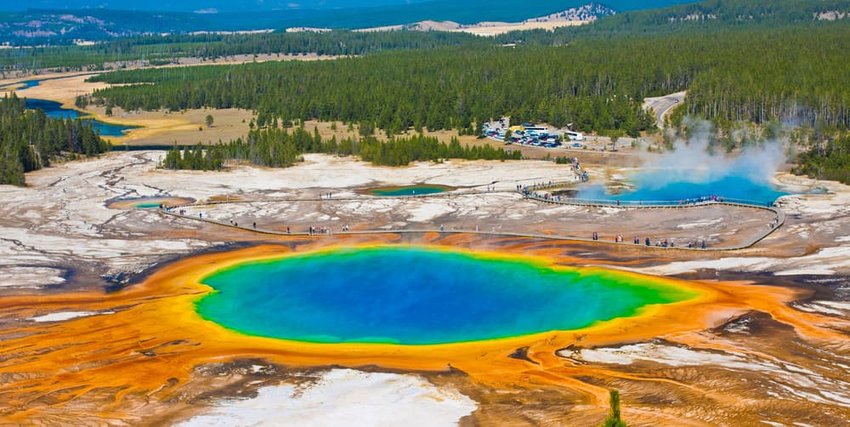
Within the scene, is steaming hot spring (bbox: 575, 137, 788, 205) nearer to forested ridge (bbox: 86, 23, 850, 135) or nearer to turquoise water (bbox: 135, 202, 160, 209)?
forested ridge (bbox: 86, 23, 850, 135)

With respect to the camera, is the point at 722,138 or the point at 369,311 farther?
the point at 722,138

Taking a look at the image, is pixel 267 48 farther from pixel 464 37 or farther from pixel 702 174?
pixel 702 174

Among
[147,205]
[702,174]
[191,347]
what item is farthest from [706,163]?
[191,347]

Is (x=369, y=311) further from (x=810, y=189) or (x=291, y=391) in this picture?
(x=810, y=189)

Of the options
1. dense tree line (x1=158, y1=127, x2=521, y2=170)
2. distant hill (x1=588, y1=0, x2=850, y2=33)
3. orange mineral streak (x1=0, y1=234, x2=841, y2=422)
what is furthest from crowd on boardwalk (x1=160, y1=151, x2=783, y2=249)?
distant hill (x1=588, y1=0, x2=850, y2=33)

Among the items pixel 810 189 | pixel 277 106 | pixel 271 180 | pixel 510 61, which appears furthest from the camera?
pixel 510 61

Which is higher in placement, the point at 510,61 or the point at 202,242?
the point at 510,61

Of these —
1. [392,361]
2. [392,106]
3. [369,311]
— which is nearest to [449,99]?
[392,106]

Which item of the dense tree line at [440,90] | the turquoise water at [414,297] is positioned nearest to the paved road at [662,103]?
the dense tree line at [440,90]
